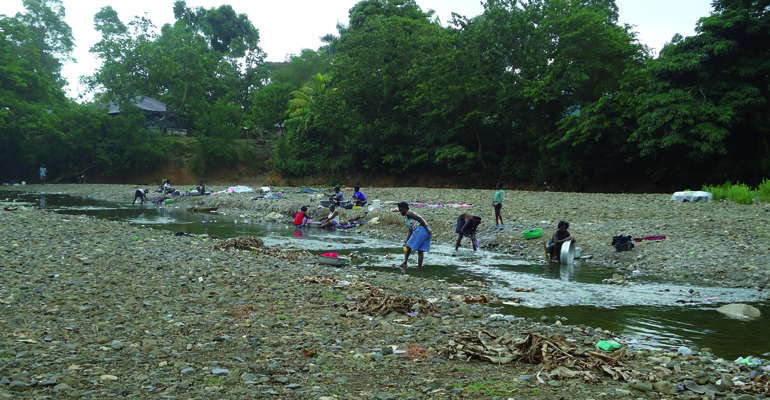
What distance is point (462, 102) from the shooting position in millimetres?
42250

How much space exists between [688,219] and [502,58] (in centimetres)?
2484

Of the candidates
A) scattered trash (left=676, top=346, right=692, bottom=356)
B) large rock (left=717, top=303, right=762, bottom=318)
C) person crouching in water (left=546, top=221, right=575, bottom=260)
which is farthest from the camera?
person crouching in water (left=546, top=221, right=575, bottom=260)

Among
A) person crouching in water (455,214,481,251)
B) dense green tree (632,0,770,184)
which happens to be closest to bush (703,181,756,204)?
dense green tree (632,0,770,184)

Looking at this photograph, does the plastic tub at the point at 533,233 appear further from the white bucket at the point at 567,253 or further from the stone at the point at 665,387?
the stone at the point at 665,387

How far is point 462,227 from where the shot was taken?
17203 millimetres

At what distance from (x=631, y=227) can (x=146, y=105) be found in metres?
60.7

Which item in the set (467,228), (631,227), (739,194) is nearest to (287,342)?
(467,228)

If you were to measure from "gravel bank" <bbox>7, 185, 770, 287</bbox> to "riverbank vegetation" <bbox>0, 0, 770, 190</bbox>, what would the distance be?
8.42 meters

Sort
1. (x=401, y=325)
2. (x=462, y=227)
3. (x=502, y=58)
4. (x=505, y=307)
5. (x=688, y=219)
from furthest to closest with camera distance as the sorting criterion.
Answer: (x=502, y=58) → (x=688, y=219) → (x=462, y=227) → (x=505, y=307) → (x=401, y=325)

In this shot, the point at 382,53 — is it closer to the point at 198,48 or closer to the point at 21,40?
the point at 198,48

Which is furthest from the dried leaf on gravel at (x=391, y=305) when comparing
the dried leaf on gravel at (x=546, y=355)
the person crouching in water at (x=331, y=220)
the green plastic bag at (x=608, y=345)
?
the person crouching in water at (x=331, y=220)

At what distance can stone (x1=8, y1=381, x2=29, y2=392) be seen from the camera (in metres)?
5.23

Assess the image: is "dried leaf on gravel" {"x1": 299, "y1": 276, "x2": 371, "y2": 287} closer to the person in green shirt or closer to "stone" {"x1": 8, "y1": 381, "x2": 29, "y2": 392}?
"stone" {"x1": 8, "y1": 381, "x2": 29, "y2": 392}

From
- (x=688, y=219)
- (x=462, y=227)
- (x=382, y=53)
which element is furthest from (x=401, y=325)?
(x=382, y=53)
